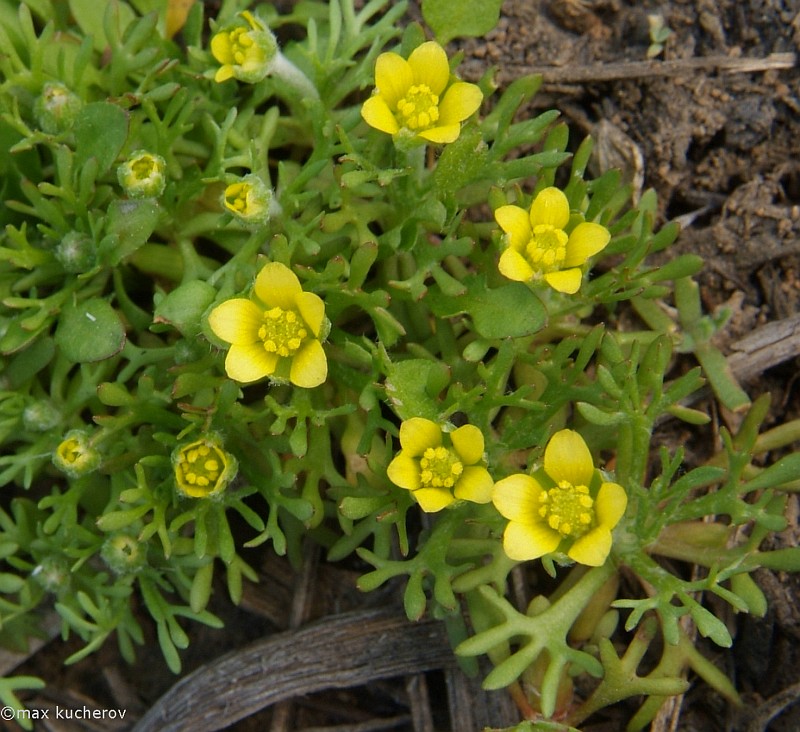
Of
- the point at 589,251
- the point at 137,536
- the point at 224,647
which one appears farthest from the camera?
the point at 224,647

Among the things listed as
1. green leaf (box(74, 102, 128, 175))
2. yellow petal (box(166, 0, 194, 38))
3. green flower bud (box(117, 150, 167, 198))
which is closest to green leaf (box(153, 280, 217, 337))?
green flower bud (box(117, 150, 167, 198))

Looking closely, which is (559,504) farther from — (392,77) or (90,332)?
(90,332)

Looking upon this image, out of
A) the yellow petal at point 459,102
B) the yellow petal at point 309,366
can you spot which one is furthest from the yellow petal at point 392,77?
the yellow petal at point 309,366

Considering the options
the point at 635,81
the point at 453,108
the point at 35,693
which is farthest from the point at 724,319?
the point at 35,693

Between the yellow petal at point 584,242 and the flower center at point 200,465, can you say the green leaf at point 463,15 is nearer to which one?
the yellow petal at point 584,242

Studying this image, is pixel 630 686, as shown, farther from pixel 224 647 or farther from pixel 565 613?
pixel 224 647

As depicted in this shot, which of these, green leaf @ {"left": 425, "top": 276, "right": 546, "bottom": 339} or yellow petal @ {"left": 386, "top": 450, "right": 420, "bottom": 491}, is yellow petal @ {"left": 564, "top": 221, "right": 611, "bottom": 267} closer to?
green leaf @ {"left": 425, "top": 276, "right": 546, "bottom": 339}

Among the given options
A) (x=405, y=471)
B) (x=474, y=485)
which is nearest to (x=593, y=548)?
(x=474, y=485)
